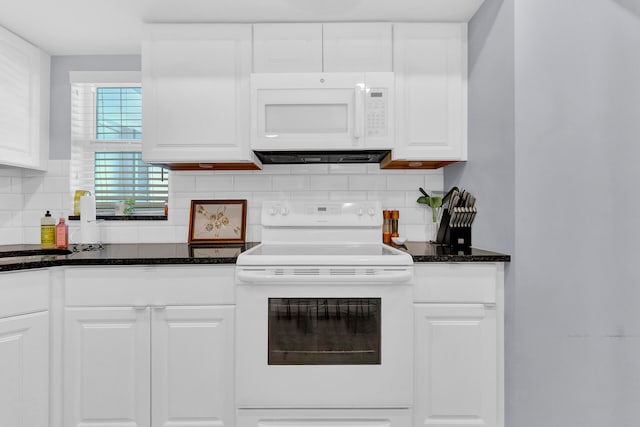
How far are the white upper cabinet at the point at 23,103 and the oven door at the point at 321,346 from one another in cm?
159

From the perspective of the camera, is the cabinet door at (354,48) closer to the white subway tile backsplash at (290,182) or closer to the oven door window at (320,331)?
the white subway tile backsplash at (290,182)

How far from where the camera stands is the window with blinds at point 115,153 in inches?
95.0

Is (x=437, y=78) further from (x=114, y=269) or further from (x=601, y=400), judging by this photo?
(x=114, y=269)

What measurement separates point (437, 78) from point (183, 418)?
2118 millimetres

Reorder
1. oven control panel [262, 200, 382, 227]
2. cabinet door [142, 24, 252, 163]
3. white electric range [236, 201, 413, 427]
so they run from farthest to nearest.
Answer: oven control panel [262, 200, 382, 227] < cabinet door [142, 24, 252, 163] < white electric range [236, 201, 413, 427]

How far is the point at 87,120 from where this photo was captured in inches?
95.2

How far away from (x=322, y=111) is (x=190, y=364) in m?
1.40

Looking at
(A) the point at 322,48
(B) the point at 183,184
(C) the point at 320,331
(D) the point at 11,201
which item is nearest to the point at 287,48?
(A) the point at 322,48

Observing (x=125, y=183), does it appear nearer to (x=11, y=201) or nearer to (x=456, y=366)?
(x=11, y=201)

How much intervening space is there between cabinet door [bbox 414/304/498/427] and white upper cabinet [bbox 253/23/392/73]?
51.9 inches

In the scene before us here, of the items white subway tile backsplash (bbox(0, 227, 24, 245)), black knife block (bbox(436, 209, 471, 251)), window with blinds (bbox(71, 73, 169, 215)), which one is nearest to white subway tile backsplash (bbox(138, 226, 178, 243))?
window with blinds (bbox(71, 73, 169, 215))

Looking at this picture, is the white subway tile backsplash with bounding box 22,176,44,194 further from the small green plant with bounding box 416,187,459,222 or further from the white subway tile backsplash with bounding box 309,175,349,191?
the small green plant with bounding box 416,187,459,222

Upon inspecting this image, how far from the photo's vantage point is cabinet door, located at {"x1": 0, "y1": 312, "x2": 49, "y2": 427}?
1.55 metres

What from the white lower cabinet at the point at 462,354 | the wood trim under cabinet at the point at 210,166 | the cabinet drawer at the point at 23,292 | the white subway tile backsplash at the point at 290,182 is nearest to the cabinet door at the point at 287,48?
the wood trim under cabinet at the point at 210,166
